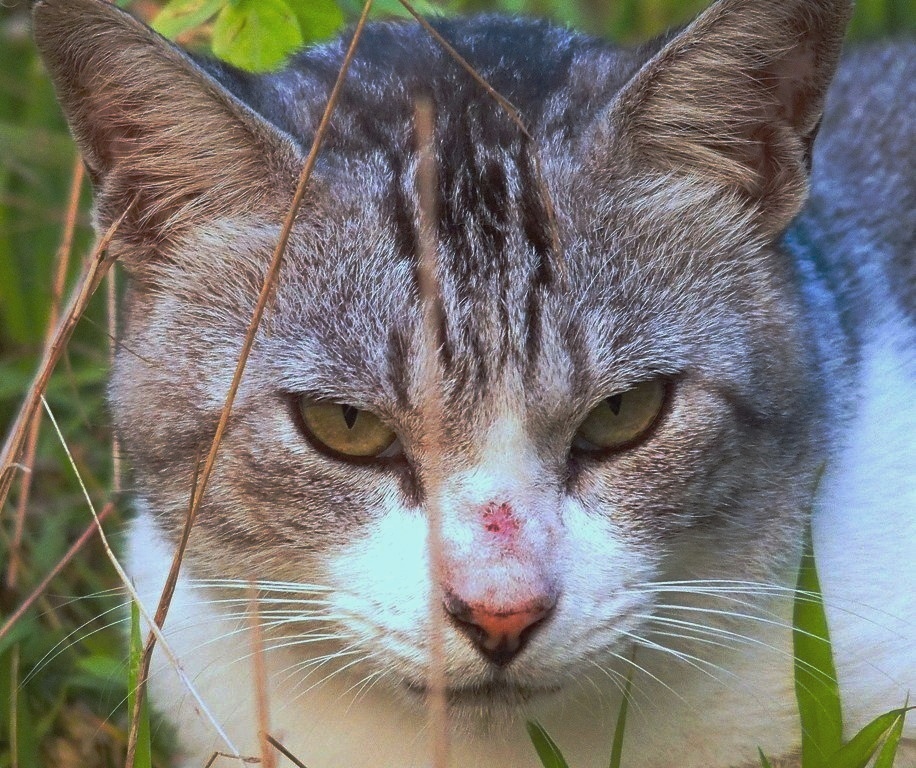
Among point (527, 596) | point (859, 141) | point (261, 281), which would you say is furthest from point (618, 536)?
point (859, 141)

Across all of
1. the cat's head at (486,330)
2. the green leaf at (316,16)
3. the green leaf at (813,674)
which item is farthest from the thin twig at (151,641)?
the green leaf at (813,674)

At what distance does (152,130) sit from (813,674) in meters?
1.40

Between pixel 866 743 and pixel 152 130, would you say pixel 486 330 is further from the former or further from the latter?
pixel 866 743

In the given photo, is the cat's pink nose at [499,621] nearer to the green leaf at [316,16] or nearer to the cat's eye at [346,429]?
the cat's eye at [346,429]

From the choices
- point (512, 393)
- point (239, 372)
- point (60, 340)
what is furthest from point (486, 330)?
point (60, 340)

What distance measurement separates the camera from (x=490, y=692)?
6.08 ft

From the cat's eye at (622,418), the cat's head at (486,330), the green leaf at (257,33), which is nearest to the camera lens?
the cat's head at (486,330)

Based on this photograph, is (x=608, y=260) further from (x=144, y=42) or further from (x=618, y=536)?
(x=144, y=42)

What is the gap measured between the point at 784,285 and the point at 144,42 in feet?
3.65

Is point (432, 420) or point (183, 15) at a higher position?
point (183, 15)

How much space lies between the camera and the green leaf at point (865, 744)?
1.94m

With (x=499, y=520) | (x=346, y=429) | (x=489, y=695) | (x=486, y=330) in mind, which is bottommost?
(x=489, y=695)

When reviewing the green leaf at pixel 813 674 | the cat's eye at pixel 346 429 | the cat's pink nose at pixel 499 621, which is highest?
the cat's eye at pixel 346 429

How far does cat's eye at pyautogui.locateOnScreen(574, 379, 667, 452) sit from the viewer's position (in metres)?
1.90
